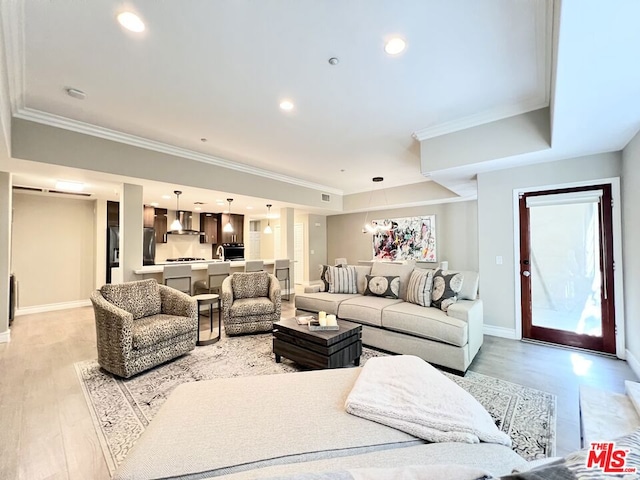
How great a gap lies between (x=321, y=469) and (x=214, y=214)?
8633 mm

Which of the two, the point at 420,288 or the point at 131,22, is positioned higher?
the point at 131,22

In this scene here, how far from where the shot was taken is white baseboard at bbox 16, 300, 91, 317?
5.25 m

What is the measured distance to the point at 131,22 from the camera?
6.22 ft

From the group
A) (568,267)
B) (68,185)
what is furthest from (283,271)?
(568,267)

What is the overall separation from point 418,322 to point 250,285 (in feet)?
8.68

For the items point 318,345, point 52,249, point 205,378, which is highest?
point 52,249

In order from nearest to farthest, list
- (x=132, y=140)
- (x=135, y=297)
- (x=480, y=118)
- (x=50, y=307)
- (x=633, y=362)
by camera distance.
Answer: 1. (x=633, y=362)
2. (x=135, y=297)
3. (x=480, y=118)
4. (x=132, y=140)
5. (x=50, y=307)

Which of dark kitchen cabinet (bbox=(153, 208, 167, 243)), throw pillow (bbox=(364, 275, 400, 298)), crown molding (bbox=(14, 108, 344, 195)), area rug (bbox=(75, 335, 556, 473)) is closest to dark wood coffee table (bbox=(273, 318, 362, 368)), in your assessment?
area rug (bbox=(75, 335, 556, 473))

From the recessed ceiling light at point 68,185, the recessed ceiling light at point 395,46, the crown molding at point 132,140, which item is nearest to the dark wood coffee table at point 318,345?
the recessed ceiling light at point 395,46

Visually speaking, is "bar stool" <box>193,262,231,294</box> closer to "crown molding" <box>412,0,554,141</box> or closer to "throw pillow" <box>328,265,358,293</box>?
"throw pillow" <box>328,265,358,293</box>

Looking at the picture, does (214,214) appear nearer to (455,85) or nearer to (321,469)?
(455,85)

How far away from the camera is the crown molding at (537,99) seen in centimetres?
187

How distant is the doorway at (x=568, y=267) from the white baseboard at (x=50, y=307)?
830cm

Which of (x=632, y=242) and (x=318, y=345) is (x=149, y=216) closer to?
(x=318, y=345)
